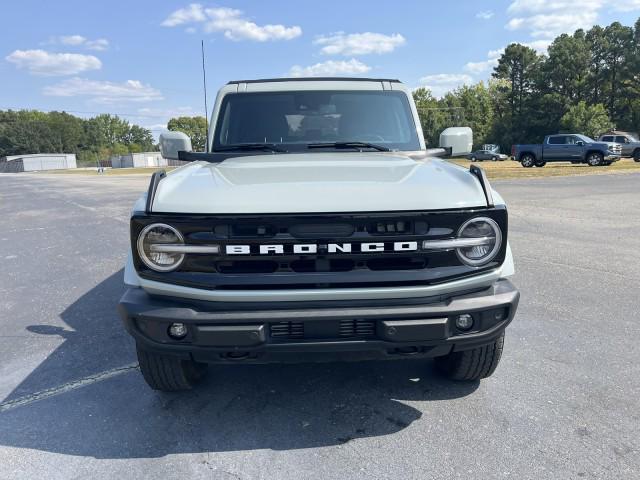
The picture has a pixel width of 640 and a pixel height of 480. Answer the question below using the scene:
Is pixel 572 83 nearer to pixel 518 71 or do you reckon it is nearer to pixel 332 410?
pixel 518 71

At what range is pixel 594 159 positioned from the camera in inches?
A: 991

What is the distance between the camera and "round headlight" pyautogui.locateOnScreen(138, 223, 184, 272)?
230 centimetres

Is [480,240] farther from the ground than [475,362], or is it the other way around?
[480,240]

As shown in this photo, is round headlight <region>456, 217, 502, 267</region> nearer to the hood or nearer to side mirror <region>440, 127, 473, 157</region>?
the hood

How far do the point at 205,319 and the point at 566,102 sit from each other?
71.1 meters

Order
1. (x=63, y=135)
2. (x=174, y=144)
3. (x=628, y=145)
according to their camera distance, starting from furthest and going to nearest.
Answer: (x=63, y=135) < (x=628, y=145) < (x=174, y=144)

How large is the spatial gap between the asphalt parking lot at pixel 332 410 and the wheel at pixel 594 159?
2369cm

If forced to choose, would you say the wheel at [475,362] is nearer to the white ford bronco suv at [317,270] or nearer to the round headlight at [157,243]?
the white ford bronco suv at [317,270]

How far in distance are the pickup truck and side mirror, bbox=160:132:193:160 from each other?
2555 cm

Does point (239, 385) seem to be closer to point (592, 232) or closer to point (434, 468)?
point (434, 468)

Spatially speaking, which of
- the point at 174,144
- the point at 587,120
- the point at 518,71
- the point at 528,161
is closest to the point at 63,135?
the point at 518,71

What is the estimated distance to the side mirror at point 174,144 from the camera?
4012 millimetres

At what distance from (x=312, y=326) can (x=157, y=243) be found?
84 centimetres

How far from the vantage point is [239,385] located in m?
3.06
